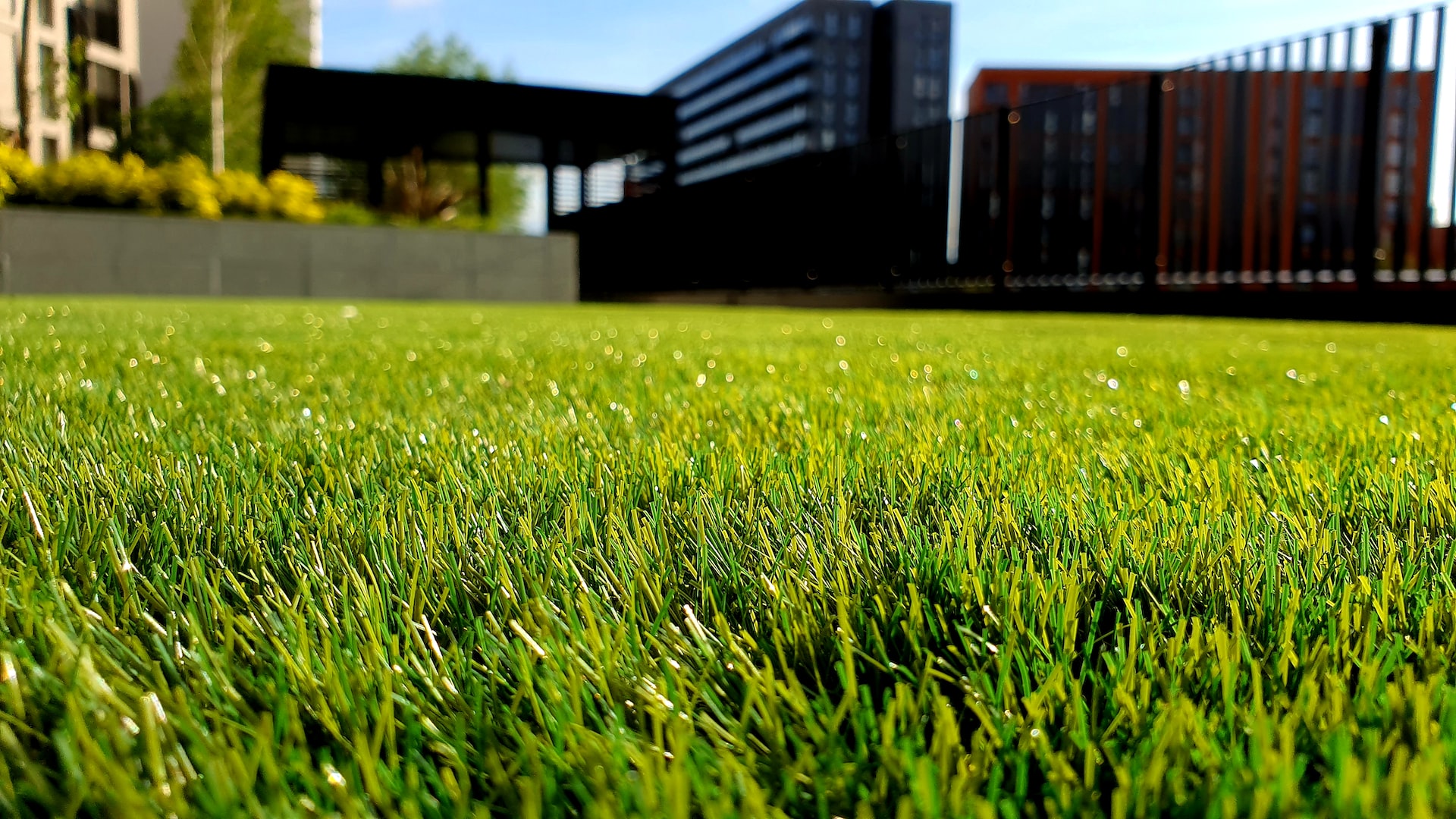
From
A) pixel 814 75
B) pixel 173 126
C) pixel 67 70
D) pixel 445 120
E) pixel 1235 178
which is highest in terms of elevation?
pixel 814 75

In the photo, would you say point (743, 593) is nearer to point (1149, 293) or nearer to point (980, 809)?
point (980, 809)

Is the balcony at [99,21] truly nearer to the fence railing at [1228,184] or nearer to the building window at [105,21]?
the building window at [105,21]

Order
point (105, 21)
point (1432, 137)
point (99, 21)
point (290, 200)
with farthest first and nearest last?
1. point (105, 21)
2. point (99, 21)
3. point (290, 200)
4. point (1432, 137)

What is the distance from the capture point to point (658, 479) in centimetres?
146

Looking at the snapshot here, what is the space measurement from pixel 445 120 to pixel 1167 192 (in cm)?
1783

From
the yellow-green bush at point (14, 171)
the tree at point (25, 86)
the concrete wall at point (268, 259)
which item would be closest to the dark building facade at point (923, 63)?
the concrete wall at point (268, 259)

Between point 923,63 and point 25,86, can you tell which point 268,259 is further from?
point 923,63

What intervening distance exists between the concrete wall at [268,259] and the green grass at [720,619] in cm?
1495

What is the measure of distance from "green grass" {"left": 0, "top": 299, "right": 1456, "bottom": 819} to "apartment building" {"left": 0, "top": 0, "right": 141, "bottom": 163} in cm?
1757

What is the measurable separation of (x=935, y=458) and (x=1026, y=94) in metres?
108

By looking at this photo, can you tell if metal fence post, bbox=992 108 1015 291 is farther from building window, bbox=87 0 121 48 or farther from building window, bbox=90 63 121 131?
building window, bbox=87 0 121 48

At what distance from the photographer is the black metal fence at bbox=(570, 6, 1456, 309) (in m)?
9.44

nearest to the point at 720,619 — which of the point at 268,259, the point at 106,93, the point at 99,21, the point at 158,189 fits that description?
the point at 268,259

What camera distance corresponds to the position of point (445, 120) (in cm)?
2441
